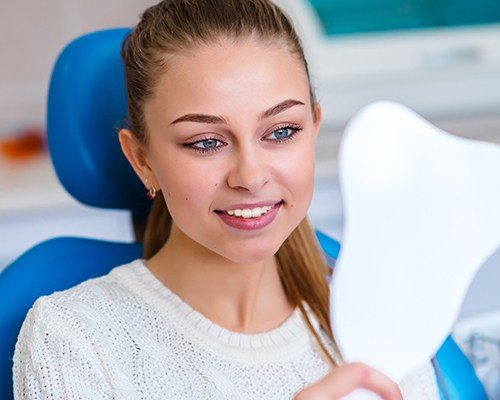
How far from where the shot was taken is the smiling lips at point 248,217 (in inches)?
39.2

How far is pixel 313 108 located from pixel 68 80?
34 cm

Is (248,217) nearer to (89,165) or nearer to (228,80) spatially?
(228,80)

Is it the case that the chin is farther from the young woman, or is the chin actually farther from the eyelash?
the eyelash

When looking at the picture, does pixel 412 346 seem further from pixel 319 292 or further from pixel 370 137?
pixel 319 292

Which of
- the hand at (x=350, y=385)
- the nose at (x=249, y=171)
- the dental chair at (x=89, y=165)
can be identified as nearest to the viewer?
the hand at (x=350, y=385)

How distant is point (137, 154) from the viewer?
1.12 m

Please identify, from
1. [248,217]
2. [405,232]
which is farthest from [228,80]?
[405,232]

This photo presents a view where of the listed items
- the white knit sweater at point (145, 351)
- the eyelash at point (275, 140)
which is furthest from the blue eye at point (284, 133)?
the white knit sweater at point (145, 351)

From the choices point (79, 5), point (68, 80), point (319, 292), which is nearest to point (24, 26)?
Result: point (79, 5)

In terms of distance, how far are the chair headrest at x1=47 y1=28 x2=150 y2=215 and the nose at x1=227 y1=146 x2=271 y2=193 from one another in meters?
0.29

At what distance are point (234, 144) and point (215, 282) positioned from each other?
231mm

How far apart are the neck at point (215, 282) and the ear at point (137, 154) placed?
85 mm

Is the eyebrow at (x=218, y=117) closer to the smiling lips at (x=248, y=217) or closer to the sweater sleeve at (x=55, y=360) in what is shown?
the smiling lips at (x=248, y=217)

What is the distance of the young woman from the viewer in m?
0.99
